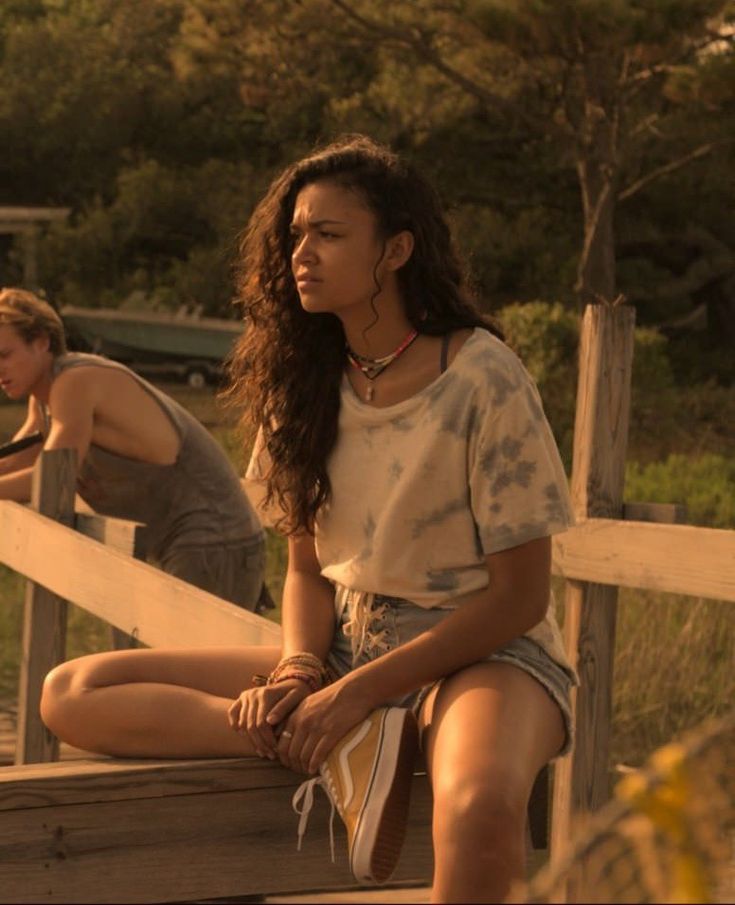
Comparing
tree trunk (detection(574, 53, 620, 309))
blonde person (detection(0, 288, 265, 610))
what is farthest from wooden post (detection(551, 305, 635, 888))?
tree trunk (detection(574, 53, 620, 309))

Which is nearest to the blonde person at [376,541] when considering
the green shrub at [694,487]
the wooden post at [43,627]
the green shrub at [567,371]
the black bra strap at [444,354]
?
the black bra strap at [444,354]

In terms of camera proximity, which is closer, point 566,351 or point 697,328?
point 566,351

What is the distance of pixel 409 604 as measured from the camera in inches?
110

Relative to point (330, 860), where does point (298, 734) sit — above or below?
above

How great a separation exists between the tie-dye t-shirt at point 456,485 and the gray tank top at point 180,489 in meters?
2.52

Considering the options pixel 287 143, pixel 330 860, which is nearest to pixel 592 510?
pixel 330 860

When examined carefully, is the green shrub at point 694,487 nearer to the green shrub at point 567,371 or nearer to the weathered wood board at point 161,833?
the green shrub at point 567,371

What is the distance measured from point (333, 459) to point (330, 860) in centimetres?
62

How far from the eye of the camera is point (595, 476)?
453 cm

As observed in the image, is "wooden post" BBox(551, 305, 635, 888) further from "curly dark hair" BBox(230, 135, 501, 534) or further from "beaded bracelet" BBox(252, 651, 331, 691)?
"beaded bracelet" BBox(252, 651, 331, 691)

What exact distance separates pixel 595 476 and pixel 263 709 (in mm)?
1993

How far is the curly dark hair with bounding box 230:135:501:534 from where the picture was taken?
291 cm

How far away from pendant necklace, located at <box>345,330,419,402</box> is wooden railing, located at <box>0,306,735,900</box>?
1011 millimetres

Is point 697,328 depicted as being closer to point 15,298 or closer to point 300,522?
point 15,298
